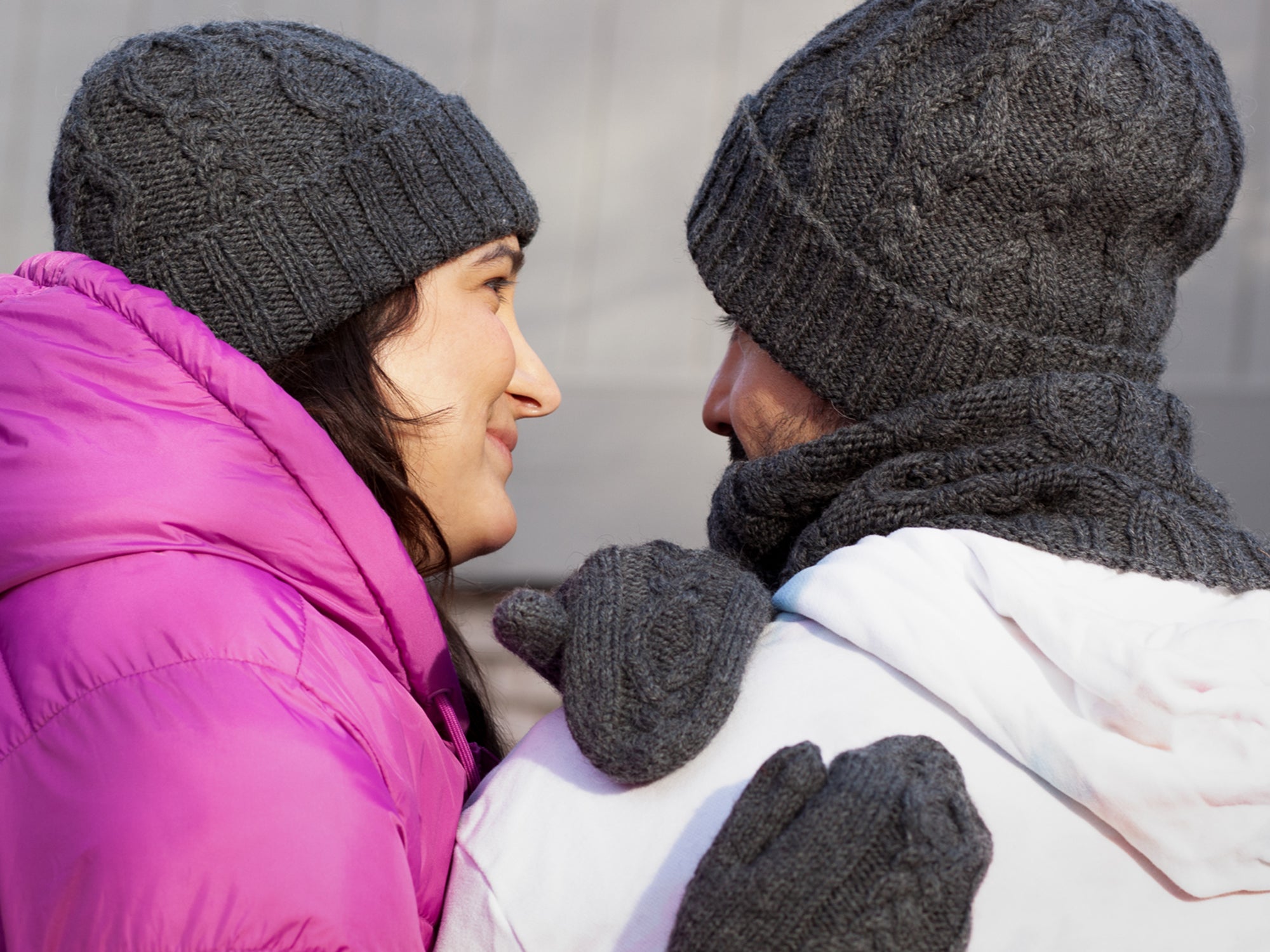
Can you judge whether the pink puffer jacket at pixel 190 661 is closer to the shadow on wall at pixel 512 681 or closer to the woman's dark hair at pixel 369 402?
the woman's dark hair at pixel 369 402

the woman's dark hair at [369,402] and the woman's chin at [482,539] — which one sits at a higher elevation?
the woman's dark hair at [369,402]

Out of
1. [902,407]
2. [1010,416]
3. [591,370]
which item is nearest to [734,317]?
[902,407]

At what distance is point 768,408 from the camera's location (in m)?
1.70

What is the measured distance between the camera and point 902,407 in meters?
1.51

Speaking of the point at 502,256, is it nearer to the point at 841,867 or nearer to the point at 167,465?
the point at 167,465

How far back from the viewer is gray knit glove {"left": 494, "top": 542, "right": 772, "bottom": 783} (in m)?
1.09

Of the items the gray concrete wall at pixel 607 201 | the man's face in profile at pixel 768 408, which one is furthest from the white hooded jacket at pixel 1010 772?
the gray concrete wall at pixel 607 201

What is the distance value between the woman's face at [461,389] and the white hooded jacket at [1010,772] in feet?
2.32

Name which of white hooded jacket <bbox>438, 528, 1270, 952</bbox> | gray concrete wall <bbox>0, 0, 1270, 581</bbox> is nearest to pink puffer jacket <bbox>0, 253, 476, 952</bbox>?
white hooded jacket <bbox>438, 528, 1270, 952</bbox>

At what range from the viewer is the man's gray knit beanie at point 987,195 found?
4.84 ft

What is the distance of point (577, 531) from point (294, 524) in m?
2.81

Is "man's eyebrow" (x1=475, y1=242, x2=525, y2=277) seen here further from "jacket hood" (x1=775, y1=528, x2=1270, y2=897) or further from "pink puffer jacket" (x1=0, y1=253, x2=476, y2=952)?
"jacket hood" (x1=775, y1=528, x2=1270, y2=897)

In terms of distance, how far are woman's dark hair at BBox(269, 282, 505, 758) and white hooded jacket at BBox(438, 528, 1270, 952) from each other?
2.05 ft

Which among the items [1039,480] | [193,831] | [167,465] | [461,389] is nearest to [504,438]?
[461,389]
